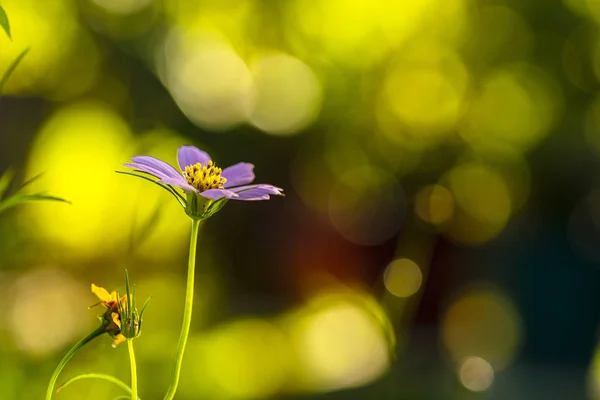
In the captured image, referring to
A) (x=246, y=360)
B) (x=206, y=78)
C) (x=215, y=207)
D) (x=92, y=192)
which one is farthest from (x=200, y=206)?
(x=206, y=78)

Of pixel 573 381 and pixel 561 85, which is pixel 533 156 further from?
pixel 573 381

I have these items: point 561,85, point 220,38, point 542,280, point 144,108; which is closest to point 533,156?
point 561,85

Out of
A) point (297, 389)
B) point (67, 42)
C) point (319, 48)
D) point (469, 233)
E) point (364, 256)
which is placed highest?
point (319, 48)

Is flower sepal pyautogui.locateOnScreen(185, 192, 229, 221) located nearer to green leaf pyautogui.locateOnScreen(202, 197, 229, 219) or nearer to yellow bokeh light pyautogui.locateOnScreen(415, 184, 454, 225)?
green leaf pyautogui.locateOnScreen(202, 197, 229, 219)

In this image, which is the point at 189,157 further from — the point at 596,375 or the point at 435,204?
the point at 435,204

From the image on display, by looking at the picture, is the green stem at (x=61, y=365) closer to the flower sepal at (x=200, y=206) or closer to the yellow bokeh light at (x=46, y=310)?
the flower sepal at (x=200, y=206)

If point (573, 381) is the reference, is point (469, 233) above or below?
above

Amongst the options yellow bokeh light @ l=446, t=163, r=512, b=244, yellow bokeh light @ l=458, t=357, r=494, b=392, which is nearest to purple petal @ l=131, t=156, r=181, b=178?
yellow bokeh light @ l=446, t=163, r=512, b=244

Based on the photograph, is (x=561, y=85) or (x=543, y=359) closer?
(x=561, y=85)

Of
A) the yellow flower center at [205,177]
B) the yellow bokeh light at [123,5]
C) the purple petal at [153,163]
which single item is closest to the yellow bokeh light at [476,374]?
the yellow bokeh light at [123,5]
